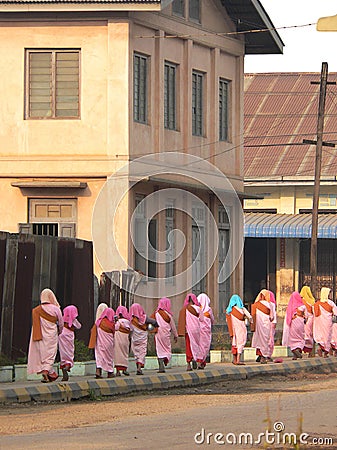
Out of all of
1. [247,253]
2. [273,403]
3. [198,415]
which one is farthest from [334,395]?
[247,253]

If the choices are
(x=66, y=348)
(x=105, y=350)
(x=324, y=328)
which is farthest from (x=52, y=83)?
(x=66, y=348)

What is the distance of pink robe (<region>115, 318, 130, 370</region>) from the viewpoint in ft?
70.8

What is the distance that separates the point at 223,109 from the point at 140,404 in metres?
16.8

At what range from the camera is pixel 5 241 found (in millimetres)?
20594

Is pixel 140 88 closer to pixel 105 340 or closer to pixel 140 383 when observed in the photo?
pixel 105 340

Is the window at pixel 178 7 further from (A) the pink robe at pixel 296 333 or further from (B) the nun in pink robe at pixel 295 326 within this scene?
(A) the pink robe at pixel 296 333

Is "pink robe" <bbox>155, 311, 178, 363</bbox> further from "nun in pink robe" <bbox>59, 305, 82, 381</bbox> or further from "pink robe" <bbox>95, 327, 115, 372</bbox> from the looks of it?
"nun in pink robe" <bbox>59, 305, 82, 381</bbox>

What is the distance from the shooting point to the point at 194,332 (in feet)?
77.8

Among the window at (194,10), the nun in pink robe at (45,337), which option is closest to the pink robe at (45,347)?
the nun in pink robe at (45,337)

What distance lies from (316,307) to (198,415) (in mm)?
13284

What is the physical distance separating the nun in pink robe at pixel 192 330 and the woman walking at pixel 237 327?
1.46 metres

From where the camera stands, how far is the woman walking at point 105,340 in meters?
20.9

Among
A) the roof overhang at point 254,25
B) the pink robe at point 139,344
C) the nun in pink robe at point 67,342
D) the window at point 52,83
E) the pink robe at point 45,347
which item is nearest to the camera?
the pink robe at point 45,347

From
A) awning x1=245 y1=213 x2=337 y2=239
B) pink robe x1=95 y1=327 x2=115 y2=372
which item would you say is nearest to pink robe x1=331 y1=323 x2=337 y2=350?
pink robe x1=95 y1=327 x2=115 y2=372
